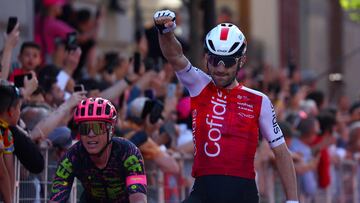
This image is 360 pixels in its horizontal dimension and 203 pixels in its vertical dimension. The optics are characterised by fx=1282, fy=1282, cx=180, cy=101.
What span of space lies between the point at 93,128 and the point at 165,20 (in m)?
1.03

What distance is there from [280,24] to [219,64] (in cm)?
2153

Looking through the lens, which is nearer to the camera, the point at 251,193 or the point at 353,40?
the point at 251,193

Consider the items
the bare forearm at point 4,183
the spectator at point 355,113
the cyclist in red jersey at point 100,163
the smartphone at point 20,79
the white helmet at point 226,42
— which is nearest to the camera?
the cyclist in red jersey at point 100,163

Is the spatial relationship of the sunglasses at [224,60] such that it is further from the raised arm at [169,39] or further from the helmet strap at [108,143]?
the helmet strap at [108,143]

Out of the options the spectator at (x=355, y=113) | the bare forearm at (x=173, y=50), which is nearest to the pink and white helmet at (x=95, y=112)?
the bare forearm at (x=173, y=50)

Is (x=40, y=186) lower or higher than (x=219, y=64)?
lower

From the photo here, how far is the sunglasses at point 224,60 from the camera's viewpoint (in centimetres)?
1024

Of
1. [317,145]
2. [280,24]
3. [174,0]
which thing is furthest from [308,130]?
[280,24]

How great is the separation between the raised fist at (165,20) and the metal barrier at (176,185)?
246 centimetres

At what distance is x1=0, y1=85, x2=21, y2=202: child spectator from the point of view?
434 inches

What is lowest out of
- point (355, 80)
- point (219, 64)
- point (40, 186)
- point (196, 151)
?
point (355, 80)

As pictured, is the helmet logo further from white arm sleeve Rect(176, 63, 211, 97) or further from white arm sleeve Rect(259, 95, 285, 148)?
white arm sleeve Rect(259, 95, 285, 148)

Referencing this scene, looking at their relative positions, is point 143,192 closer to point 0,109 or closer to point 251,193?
point 251,193

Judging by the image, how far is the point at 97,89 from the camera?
549 inches
